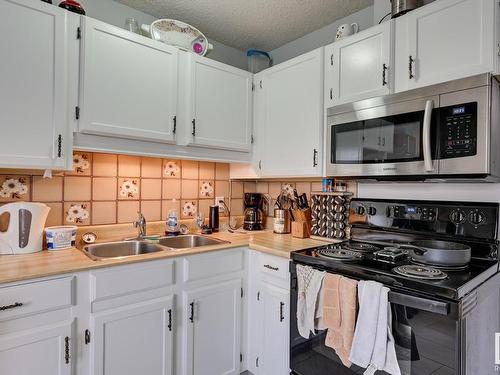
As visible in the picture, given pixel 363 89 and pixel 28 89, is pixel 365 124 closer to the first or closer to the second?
pixel 363 89

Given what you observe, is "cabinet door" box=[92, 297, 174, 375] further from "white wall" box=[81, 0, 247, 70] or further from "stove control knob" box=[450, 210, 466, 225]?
"white wall" box=[81, 0, 247, 70]

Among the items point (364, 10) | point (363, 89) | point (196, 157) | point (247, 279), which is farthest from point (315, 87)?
point (247, 279)

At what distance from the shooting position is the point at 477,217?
4.56 feet

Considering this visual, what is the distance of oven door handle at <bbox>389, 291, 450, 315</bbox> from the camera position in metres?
1.01

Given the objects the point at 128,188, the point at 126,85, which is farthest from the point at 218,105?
the point at 128,188

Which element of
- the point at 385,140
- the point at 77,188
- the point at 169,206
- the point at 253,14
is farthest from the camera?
the point at 169,206

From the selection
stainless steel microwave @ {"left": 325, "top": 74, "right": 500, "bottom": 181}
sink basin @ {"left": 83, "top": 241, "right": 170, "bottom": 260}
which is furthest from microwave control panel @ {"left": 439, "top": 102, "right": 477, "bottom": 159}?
sink basin @ {"left": 83, "top": 241, "right": 170, "bottom": 260}

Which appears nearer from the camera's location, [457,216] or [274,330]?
[457,216]

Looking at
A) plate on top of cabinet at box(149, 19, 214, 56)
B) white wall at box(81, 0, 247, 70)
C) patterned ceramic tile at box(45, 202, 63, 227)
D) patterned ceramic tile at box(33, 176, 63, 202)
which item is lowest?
patterned ceramic tile at box(45, 202, 63, 227)

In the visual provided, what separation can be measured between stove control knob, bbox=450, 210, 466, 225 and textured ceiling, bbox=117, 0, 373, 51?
1.43 meters

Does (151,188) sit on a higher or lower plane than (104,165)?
lower

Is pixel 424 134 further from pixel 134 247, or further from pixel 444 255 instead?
pixel 134 247

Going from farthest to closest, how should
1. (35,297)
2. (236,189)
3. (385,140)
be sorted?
(236,189) → (385,140) → (35,297)

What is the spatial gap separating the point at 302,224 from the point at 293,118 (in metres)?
0.73
